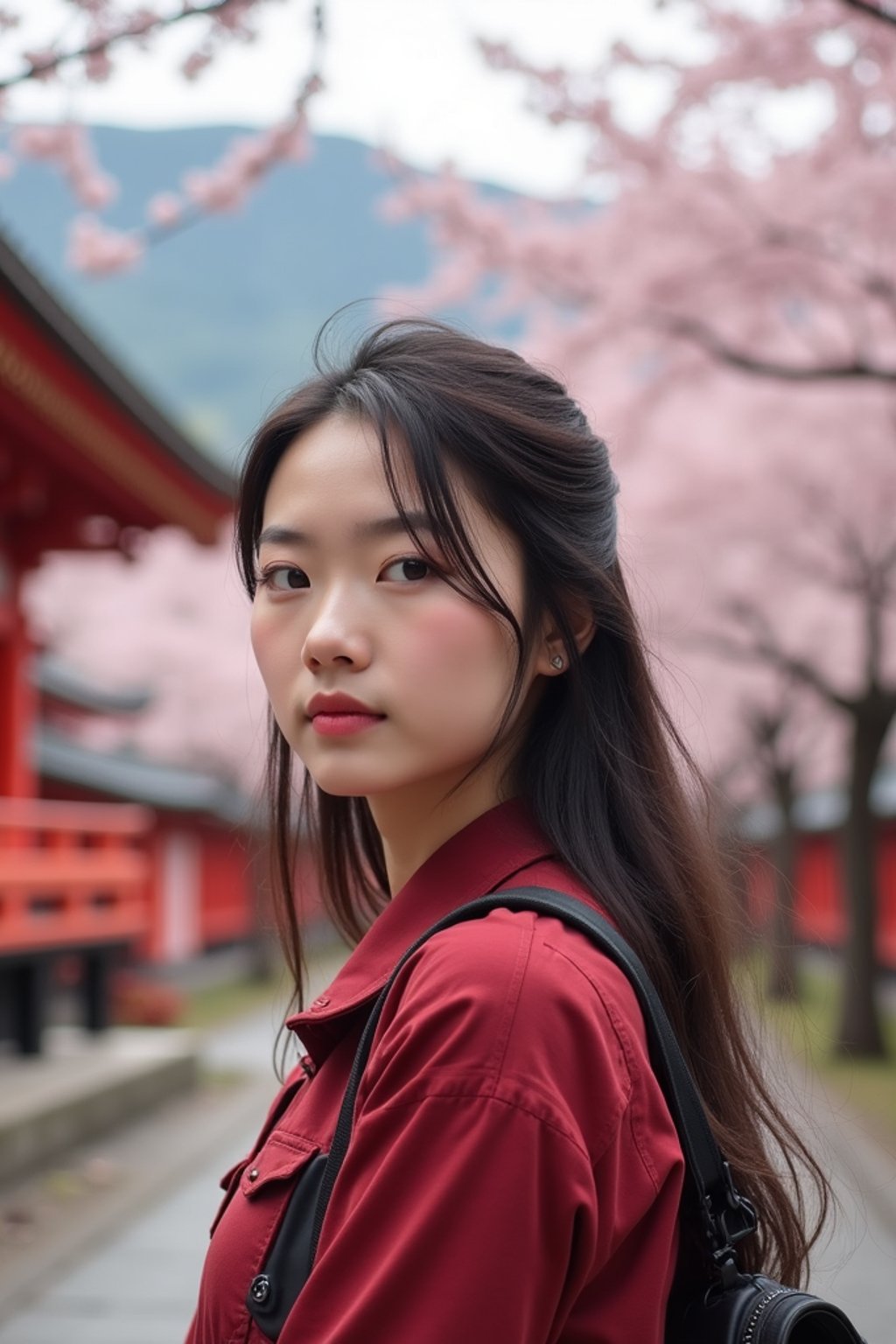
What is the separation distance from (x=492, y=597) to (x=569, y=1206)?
57 cm

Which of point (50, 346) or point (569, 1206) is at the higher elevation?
point (50, 346)

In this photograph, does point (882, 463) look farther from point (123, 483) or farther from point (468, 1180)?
point (468, 1180)

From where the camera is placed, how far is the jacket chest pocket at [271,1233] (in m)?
1.21

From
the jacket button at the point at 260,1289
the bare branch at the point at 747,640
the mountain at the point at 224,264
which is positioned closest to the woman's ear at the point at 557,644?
the jacket button at the point at 260,1289

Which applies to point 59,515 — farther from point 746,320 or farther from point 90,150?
point 746,320

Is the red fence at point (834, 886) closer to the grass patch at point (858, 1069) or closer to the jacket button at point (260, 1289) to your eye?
the grass patch at point (858, 1069)

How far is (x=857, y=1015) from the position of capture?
1302 centimetres

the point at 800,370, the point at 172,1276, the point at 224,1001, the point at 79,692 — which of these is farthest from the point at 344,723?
the point at 79,692

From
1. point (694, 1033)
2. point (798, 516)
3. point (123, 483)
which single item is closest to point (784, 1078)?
point (694, 1033)

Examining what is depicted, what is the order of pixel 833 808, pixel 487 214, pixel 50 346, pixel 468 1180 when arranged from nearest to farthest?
pixel 468 1180, pixel 50 346, pixel 487 214, pixel 833 808

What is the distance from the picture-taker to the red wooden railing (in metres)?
9.05

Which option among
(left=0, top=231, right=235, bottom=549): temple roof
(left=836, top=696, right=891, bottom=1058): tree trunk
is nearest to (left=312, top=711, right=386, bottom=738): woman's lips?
(left=0, top=231, right=235, bottom=549): temple roof

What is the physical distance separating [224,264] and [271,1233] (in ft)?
580

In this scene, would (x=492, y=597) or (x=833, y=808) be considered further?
(x=833, y=808)
